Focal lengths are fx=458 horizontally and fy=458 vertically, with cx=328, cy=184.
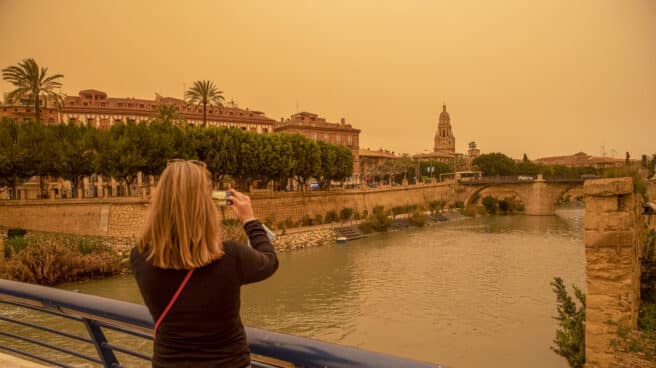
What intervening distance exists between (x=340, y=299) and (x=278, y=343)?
18.2m

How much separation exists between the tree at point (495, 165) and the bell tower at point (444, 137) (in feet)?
120

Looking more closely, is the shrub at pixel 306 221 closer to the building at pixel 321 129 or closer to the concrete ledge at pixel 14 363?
the building at pixel 321 129

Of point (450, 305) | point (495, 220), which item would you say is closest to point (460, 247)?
point (450, 305)

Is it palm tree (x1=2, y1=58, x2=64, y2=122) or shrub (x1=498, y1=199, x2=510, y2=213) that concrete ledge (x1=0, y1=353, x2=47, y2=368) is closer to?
palm tree (x1=2, y1=58, x2=64, y2=122)

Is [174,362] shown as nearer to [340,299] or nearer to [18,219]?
[340,299]

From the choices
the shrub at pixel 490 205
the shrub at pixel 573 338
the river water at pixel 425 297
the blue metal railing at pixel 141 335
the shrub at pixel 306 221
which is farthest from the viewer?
the shrub at pixel 490 205

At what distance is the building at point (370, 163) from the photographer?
78.1 metres

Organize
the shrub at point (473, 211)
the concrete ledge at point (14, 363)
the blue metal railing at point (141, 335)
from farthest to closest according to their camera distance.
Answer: the shrub at point (473, 211), the concrete ledge at point (14, 363), the blue metal railing at point (141, 335)

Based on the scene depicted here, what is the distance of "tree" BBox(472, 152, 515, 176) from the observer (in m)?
89.4

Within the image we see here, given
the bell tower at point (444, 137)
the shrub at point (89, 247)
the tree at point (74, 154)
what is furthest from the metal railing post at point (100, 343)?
the bell tower at point (444, 137)

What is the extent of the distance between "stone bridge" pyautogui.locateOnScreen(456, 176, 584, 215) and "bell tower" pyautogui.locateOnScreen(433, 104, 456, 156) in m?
63.7

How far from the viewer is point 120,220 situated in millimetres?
31312

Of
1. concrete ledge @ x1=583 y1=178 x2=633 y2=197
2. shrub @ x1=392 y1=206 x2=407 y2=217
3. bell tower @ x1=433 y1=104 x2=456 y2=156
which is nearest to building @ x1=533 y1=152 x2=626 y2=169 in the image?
bell tower @ x1=433 y1=104 x2=456 y2=156

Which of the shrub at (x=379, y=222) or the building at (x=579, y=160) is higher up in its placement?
the building at (x=579, y=160)
